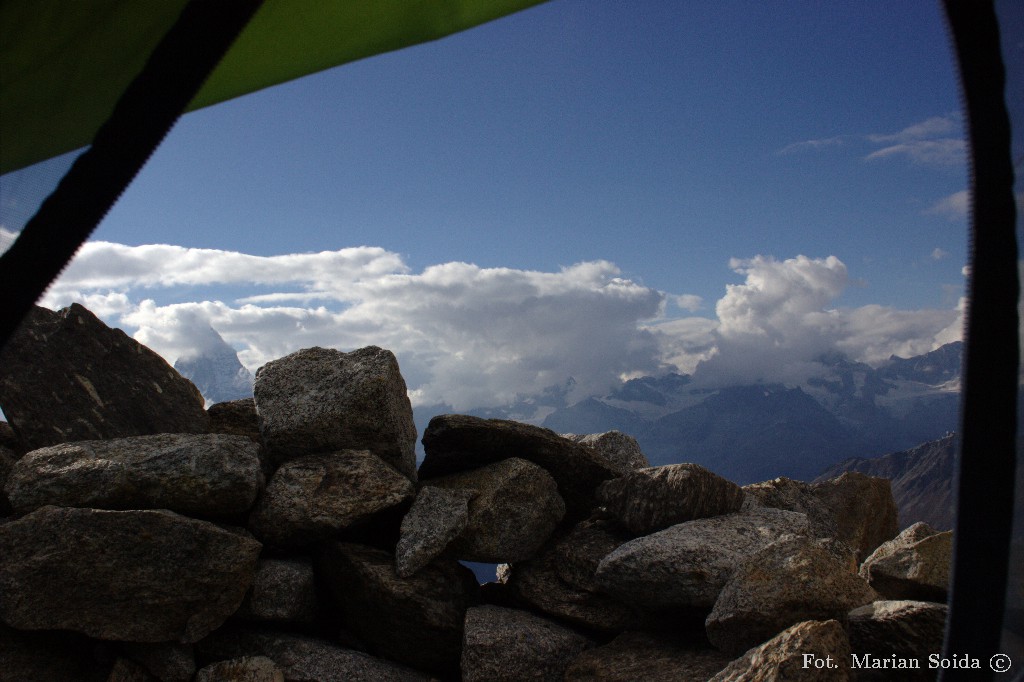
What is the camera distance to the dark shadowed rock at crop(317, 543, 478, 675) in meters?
7.43

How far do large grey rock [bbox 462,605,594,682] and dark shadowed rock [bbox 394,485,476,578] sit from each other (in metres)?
0.76

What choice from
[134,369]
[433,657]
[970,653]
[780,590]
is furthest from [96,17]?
[134,369]

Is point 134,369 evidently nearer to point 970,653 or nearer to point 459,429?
point 459,429

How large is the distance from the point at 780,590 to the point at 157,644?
19.3 ft

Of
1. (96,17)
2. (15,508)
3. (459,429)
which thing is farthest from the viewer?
(459,429)

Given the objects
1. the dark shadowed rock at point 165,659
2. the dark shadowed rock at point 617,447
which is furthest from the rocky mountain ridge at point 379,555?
the dark shadowed rock at point 617,447

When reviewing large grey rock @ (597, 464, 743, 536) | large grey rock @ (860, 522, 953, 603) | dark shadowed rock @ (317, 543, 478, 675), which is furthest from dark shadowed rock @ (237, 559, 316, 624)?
large grey rock @ (860, 522, 953, 603)

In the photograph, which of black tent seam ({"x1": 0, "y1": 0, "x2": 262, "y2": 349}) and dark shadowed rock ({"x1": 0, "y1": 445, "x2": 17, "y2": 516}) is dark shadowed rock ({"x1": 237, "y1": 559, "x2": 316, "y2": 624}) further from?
black tent seam ({"x1": 0, "y1": 0, "x2": 262, "y2": 349})

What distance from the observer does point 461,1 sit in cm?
423

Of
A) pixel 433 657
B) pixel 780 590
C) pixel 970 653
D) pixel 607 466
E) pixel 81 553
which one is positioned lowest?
pixel 81 553

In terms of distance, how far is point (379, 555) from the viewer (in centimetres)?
782

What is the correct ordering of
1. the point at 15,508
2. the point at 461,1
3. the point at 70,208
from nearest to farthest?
1. the point at 70,208
2. the point at 461,1
3. the point at 15,508

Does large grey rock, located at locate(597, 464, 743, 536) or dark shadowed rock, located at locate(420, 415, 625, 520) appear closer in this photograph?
large grey rock, located at locate(597, 464, 743, 536)

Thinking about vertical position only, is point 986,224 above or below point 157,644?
above
